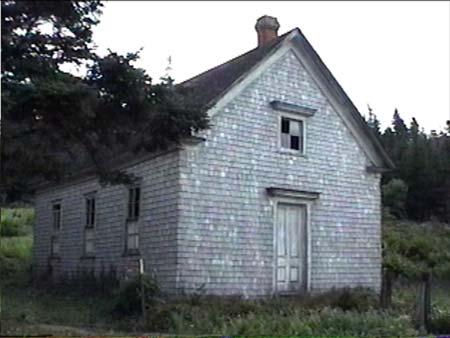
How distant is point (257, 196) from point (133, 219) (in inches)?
107

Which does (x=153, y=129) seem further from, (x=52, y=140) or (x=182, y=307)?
(x=182, y=307)

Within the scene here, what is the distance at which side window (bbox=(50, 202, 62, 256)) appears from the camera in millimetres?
18688

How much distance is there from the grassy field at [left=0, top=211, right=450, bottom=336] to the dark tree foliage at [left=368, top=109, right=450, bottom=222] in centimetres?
143

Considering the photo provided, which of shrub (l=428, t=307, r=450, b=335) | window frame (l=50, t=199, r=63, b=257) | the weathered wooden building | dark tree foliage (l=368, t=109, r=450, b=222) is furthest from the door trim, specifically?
window frame (l=50, t=199, r=63, b=257)

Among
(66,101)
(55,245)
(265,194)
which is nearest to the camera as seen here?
(66,101)

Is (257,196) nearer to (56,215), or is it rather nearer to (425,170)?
(425,170)

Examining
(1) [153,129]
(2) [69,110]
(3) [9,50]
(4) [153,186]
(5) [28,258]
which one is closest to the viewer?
(3) [9,50]

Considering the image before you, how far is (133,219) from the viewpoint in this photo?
15484 millimetres

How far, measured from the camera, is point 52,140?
9469mm

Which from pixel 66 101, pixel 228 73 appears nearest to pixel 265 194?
pixel 228 73

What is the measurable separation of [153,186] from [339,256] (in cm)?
457

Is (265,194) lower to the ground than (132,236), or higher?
higher

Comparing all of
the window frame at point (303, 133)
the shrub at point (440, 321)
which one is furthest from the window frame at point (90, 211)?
the shrub at point (440, 321)

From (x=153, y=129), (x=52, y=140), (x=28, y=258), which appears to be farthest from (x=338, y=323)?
(x=28, y=258)
